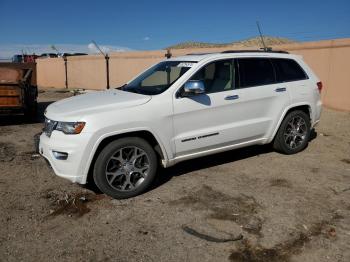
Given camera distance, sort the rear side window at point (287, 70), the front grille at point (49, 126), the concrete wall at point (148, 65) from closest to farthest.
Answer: the front grille at point (49, 126) → the rear side window at point (287, 70) → the concrete wall at point (148, 65)

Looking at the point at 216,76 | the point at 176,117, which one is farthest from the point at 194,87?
the point at 216,76

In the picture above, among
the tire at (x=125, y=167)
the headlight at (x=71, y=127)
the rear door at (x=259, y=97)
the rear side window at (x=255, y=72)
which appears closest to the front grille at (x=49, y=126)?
the headlight at (x=71, y=127)

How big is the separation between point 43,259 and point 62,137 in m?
1.54

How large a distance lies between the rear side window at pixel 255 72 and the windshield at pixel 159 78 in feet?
2.79

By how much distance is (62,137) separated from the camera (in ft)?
15.4

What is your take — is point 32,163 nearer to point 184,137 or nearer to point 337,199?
point 184,137

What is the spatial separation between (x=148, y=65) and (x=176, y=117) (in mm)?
13740

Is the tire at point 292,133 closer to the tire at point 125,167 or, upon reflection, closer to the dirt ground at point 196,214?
the dirt ground at point 196,214

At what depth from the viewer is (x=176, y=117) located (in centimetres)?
516

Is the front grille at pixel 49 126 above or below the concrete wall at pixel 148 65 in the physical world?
below

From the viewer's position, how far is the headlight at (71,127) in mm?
Answer: 4609

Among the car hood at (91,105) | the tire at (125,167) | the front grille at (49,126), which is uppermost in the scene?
the car hood at (91,105)

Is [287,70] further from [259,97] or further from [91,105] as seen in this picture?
[91,105]

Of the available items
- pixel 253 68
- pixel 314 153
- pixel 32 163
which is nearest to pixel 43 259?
pixel 32 163
